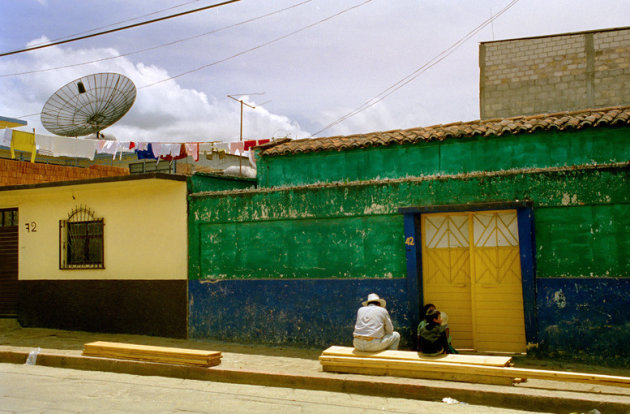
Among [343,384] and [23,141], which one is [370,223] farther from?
[23,141]

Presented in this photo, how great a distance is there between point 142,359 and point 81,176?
36.2 ft

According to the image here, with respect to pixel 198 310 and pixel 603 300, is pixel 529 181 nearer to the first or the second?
pixel 603 300

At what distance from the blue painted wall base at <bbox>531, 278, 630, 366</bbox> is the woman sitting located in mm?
1662

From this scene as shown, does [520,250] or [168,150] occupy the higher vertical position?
[168,150]

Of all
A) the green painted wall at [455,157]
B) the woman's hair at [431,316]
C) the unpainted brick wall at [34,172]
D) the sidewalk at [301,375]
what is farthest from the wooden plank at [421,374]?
the unpainted brick wall at [34,172]

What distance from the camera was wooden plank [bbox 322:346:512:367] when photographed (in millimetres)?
7134

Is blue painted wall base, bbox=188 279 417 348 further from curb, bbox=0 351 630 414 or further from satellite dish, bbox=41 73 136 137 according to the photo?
satellite dish, bbox=41 73 136 137

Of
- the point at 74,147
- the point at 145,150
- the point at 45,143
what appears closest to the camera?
the point at 45,143

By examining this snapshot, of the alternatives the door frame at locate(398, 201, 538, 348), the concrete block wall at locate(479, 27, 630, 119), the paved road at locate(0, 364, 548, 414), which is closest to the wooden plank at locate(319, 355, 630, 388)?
the paved road at locate(0, 364, 548, 414)

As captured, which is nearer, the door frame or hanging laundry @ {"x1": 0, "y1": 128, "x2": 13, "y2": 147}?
the door frame

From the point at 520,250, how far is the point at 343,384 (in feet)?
11.1

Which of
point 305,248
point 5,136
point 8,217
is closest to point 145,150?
point 5,136

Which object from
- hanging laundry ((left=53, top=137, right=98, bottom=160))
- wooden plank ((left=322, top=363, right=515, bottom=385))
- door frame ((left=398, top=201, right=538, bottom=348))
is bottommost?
wooden plank ((left=322, top=363, right=515, bottom=385))

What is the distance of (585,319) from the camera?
814 cm
